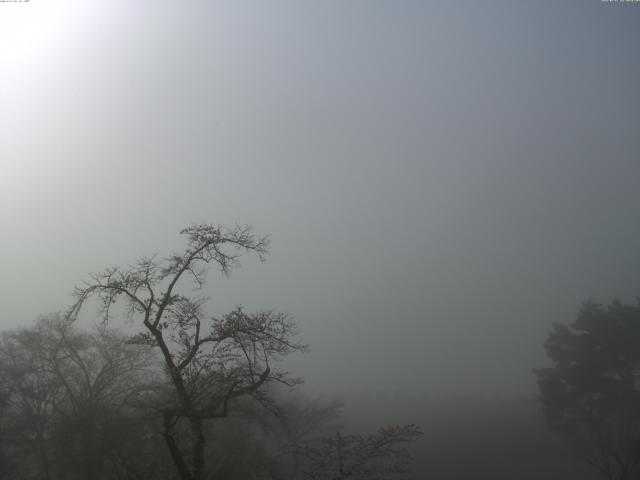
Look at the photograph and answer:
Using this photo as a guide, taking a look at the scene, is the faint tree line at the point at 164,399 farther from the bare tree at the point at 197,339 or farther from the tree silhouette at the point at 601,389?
the tree silhouette at the point at 601,389

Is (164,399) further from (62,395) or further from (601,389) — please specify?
(601,389)

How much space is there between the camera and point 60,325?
20.7 meters

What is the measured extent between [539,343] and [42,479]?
6342 inches

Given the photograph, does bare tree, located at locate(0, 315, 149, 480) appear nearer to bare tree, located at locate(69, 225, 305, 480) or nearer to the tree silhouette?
bare tree, located at locate(69, 225, 305, 480)

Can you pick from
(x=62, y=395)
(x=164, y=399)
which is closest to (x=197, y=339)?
(x=164, y=399)

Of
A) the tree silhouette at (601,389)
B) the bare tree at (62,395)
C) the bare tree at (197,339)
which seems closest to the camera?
the bare tree at (197,339)

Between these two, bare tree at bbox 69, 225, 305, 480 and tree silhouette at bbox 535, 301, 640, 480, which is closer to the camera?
bare tree at bbox 69, 225, 305, 480

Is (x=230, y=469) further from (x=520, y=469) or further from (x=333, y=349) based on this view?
(x=333, y=349)

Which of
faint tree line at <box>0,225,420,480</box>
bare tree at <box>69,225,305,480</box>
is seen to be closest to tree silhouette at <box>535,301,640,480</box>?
faint tree line at <box>0,225,420,480</box>

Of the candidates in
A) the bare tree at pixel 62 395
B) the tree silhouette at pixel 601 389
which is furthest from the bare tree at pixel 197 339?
the tree silhouette at pixel 601 389

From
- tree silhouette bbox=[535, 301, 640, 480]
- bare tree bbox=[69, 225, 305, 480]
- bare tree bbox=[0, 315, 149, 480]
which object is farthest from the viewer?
tree silhouette bbox=[535, 301, 640, 480]

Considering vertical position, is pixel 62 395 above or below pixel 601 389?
above

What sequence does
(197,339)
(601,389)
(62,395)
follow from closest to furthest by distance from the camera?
(197,339) → (62,395) → (601,389)

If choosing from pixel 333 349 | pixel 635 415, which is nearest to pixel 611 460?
pixel 635 415
